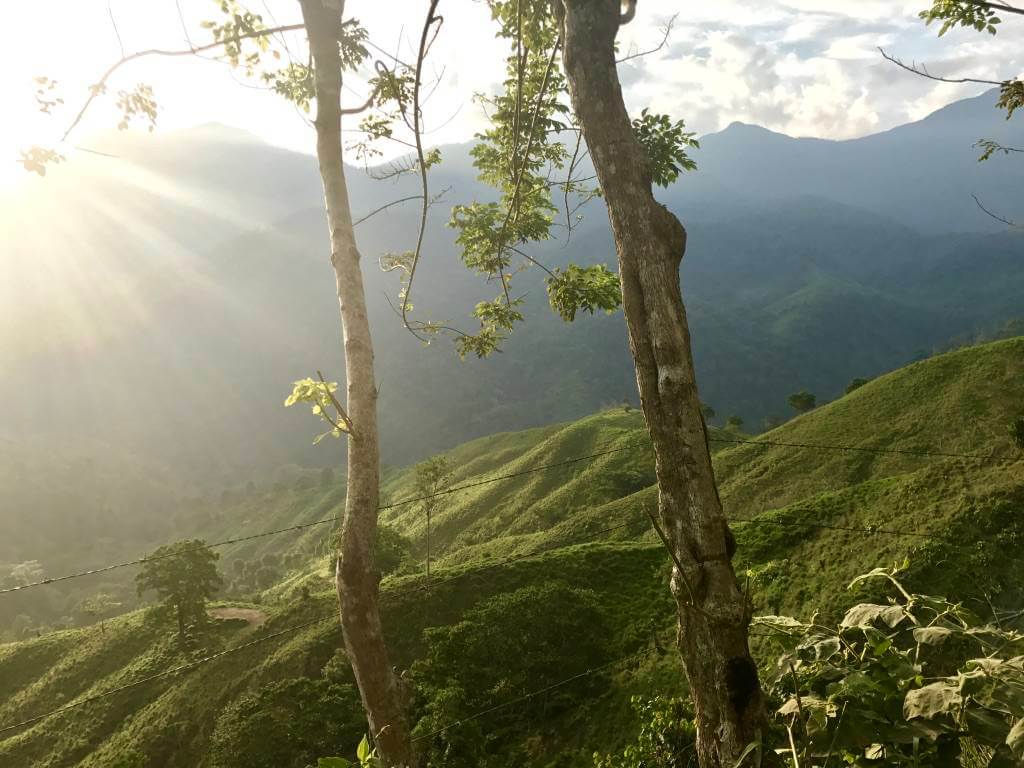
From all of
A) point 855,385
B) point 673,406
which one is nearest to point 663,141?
point 673,406

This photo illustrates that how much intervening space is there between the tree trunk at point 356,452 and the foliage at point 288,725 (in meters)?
13.7

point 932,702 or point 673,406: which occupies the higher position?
point 673,406

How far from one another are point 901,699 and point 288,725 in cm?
2012

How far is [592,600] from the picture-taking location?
69.9 ft

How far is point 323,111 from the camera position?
6371 mm

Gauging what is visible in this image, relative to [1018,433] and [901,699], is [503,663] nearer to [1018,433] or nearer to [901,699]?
[901,699]

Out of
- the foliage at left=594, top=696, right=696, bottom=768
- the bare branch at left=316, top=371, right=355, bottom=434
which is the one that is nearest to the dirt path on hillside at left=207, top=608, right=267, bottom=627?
the foliage at left=594, top=696, right=696, bottom=768

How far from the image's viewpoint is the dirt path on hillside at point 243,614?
30.8 meters

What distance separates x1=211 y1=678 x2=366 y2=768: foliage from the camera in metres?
16.7

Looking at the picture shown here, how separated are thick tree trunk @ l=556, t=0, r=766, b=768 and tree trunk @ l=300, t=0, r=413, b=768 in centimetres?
294

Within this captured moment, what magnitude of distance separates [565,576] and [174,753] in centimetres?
1507

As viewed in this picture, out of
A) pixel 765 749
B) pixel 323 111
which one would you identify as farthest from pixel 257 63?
pixel 765 749

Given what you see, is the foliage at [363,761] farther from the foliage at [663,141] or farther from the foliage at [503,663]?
the foliage at [503,663]

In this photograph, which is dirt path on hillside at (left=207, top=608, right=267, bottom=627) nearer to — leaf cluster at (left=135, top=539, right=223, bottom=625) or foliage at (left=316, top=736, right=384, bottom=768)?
leaf cluster at (left=135, top=539, right=223, bottom=625)
